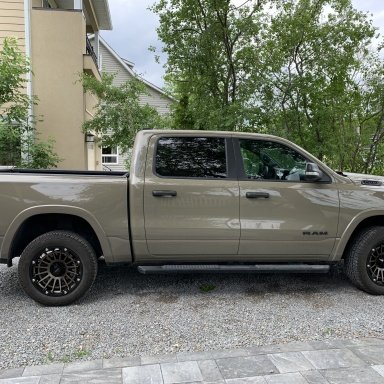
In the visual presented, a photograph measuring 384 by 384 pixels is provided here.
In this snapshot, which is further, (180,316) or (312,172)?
(312,172)

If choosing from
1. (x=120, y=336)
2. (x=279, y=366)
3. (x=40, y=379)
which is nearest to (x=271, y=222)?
Answer: (x=279, y=366)

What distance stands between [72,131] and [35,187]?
6.65 metres

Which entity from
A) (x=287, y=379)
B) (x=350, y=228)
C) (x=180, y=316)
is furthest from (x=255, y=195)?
(x=287, y=379)

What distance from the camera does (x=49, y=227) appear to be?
4098 millimetres

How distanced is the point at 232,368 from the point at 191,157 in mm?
2143

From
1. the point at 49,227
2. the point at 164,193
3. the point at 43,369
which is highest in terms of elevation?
the point at 164,193

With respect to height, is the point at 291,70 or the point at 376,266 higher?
the point at 291,70

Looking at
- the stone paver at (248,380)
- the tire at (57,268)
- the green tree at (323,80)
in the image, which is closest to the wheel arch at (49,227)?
the tire at (57,268)

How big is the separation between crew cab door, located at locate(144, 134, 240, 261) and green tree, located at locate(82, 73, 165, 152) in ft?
18.0

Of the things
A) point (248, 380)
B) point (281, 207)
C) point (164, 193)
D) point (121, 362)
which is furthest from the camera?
point (281, 207)

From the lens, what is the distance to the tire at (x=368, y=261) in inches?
163

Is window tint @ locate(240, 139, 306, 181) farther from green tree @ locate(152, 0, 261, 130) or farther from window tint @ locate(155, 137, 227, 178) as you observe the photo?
green tree @ locate(152, 0, 261, 130)

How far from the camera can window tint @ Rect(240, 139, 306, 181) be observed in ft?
13.4

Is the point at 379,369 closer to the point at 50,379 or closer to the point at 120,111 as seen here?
the point at 50,379
